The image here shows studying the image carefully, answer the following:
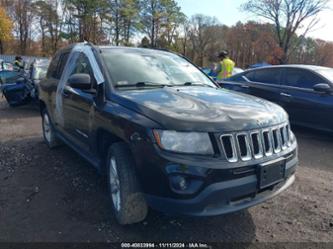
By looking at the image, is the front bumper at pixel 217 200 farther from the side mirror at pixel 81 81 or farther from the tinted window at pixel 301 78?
the tinted window at pixel 301 78

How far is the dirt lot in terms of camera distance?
9.09ft

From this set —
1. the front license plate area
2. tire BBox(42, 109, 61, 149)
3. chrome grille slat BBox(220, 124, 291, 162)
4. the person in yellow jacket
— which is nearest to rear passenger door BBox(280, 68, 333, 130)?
the person in yellow jacket

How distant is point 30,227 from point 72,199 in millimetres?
632

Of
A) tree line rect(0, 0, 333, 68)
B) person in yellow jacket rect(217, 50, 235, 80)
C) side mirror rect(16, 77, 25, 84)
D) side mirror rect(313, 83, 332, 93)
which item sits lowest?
side mirror rect(16, 77, 25, 84)

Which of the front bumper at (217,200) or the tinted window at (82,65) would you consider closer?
the front bumper at (217,200)

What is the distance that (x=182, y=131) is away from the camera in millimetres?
2322

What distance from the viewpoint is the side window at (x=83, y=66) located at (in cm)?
344

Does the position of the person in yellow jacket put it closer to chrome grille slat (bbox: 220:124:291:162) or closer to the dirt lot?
the dirt lot

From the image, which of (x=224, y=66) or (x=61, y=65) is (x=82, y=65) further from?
(x=224, y=66)

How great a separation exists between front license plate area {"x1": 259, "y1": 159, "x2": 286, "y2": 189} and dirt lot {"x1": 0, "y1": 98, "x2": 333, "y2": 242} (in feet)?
1.97

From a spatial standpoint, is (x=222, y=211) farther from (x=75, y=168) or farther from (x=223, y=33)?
(x=223, y=33)

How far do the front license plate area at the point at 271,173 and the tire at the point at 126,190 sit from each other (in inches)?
40.6

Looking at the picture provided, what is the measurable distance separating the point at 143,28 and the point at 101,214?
44694 mm

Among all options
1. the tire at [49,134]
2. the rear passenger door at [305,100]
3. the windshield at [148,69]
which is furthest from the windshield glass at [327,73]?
the tire at [49,134]
